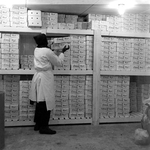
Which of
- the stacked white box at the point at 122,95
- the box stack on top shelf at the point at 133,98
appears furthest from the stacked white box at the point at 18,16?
the box stack on top shelf at the point at 133,98

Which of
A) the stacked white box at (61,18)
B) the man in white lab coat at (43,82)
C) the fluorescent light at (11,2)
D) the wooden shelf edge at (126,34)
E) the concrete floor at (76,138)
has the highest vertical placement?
the fluorescent light at (11,2)

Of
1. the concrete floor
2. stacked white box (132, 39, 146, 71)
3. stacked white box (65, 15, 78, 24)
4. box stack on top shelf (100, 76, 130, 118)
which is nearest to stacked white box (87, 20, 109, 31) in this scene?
stacked white box (65, 15, 78, 24)

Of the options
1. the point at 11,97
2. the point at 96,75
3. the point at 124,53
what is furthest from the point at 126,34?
the point at 11,97

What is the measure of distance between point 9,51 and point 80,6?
185 cm

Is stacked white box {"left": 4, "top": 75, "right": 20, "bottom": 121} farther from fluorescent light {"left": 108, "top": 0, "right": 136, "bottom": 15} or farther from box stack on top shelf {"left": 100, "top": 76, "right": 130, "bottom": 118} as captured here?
fluorescent light {"left": 108, "top": 0, "right": 136, "bottom": 15}

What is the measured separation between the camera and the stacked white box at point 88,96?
4.84 meters

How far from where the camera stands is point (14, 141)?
3.82 meters

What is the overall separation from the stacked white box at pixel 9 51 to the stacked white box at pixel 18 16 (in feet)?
0.84

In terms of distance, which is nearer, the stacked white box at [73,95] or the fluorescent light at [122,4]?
the fluorescent light at [122,4]

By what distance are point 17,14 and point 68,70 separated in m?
1.63

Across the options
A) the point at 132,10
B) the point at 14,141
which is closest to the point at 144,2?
the point at 132,10

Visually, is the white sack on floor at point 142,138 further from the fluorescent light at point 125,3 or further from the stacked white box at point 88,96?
the fluorescent light at point 125,3

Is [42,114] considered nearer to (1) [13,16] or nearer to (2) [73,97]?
(2) [73,97]

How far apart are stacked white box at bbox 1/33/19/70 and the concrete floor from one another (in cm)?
139
